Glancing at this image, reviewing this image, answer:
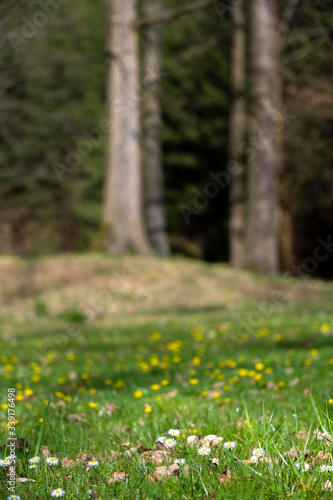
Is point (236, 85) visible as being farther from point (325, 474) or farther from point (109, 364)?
point (325, 474)

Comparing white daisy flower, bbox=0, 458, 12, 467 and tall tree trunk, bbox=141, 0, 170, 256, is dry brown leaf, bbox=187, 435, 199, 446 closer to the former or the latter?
white daisy flower, bbox=0, 458, 12, 467

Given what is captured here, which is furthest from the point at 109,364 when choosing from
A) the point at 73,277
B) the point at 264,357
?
the point at 73,277

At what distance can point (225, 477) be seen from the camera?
2.25m

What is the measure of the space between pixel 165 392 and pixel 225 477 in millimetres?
2032

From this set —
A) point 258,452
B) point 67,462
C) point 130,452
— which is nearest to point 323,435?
point 258,452

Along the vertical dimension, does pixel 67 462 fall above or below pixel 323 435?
below

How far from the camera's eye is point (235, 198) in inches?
811

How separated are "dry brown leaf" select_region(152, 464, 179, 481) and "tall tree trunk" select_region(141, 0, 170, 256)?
57.5 ft

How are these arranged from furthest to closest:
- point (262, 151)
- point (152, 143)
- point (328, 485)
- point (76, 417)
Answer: point (152, 143) < point (262, 151) < point (76, 417) < point (328, 485)

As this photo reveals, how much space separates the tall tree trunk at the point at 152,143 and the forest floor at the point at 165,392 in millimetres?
7228

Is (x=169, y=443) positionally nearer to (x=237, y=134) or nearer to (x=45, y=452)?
(x=45, y=452)

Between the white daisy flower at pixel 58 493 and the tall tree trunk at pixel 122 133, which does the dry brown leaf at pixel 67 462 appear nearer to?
the white daisy flower at pixel 58 493

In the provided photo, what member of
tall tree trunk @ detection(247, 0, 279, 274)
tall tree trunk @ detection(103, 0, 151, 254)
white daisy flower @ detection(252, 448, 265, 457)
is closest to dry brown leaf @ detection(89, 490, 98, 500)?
white daisy flower @ detection(252, 448, 265, 457)

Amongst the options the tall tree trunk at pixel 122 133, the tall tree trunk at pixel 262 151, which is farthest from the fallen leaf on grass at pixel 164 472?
the tall tree trunk at pixel 262 151
